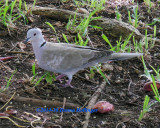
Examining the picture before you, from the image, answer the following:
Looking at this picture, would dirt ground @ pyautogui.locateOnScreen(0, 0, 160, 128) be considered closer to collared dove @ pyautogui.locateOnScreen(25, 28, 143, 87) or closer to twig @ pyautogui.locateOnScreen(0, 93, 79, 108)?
twig @ pyautogui.locateOnScreen(0, 93, 79, 108)

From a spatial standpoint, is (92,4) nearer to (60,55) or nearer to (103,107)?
(60,55)

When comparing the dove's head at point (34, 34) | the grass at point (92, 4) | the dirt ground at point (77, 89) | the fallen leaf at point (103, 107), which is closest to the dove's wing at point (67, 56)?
the dove's head at point (34, 34)

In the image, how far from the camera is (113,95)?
2.90m

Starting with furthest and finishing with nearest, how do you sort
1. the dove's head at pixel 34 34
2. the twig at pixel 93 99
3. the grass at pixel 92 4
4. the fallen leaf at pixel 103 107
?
the grass at pixel 92 4, the dove's head at pixel 34 34, the fallen leaf at pixel 103 107, the twig at pixel 93 99

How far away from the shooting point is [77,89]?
294 centimetres

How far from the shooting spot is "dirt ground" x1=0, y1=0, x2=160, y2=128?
2445 mm

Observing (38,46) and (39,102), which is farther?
(38,46)

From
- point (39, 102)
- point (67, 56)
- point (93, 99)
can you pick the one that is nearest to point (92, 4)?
point (67, 56)

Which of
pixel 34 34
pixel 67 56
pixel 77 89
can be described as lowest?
pixel 77 89

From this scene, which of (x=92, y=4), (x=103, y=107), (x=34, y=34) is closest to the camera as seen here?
(x=103, y=107)

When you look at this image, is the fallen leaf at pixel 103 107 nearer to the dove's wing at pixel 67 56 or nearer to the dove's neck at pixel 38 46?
the dove's wing at pixel 67 56

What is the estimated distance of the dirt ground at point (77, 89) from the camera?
2.45 metres

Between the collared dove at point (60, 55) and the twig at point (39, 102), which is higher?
the collared dove at point (60, 55)

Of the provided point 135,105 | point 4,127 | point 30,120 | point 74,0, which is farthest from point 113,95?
point 74,0
